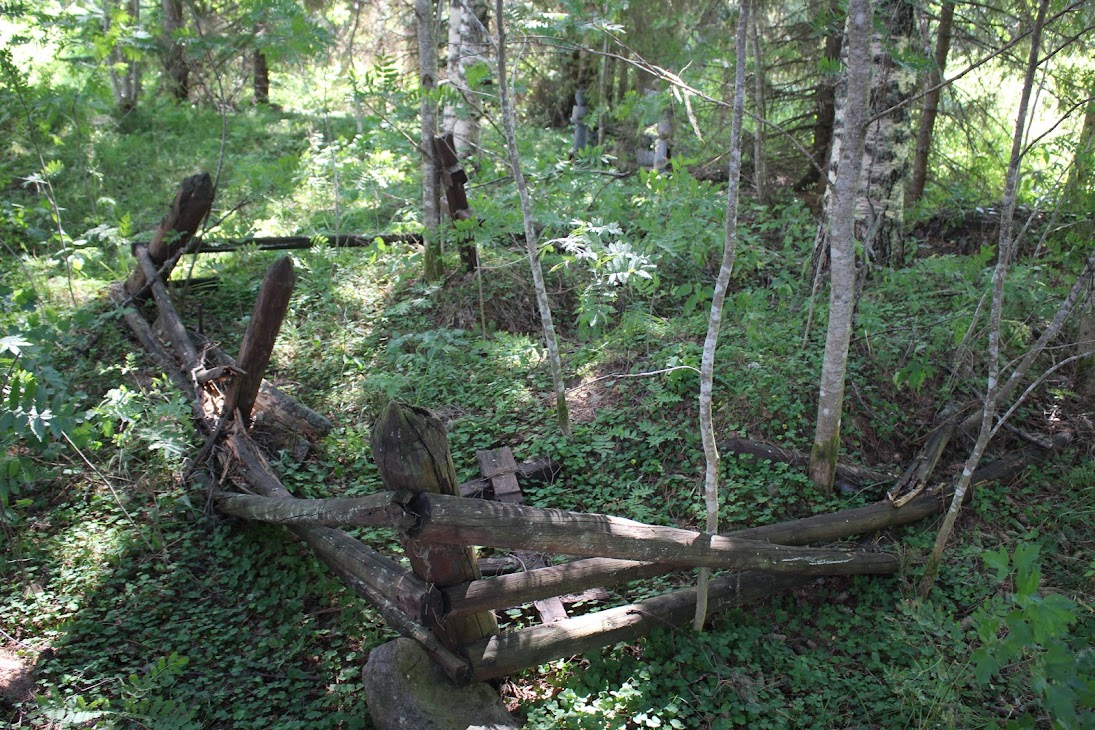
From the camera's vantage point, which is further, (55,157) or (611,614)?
(55,157)

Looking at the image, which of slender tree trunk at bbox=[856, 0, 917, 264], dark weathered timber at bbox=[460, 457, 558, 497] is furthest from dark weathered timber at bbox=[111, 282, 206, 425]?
slender tree trunk at bbox=[856, 0, 917, 264]

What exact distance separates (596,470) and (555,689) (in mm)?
1886

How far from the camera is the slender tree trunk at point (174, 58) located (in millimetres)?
14031

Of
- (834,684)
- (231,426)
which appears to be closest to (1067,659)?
(834,684)

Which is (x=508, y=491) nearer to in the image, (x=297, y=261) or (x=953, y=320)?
(x=953, y=320)

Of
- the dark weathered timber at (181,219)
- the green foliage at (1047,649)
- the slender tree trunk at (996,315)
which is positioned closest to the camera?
the green foliage at (1047,649)

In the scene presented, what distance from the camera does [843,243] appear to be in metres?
4.37

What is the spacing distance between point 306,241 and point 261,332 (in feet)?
12.8

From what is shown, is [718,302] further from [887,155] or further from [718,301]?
[887,155]

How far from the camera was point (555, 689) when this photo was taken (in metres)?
3.89

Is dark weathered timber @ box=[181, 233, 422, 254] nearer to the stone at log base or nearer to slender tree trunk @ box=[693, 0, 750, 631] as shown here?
slender tree trunk @ box=[693, 0, 750, 631]

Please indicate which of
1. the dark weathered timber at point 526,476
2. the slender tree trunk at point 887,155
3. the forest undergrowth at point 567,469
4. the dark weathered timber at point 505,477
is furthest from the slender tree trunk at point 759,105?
the dark weathered timber at point 505,477

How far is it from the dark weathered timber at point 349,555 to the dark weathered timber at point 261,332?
268mm

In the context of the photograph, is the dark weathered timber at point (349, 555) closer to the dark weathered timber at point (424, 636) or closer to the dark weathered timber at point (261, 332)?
the dark weathered timber at point (424, 636)
